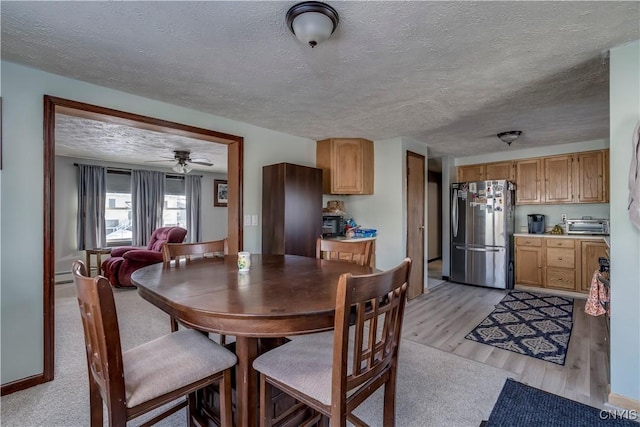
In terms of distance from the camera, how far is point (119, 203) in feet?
19.8

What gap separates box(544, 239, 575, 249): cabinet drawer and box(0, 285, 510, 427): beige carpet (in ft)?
10.2

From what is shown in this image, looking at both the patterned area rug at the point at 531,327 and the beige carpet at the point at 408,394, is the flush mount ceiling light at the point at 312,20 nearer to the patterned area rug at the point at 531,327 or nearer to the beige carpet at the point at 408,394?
the beige carpet at the point at 408,394

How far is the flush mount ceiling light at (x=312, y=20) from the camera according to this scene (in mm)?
1435

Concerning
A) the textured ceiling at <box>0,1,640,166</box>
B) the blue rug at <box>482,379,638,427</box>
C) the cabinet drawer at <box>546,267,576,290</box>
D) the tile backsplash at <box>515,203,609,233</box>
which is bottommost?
the blue rug at <box>482,379,638,427</box>

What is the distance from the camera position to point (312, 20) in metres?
1.46

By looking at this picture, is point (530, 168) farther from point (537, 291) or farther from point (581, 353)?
point (581, 353)

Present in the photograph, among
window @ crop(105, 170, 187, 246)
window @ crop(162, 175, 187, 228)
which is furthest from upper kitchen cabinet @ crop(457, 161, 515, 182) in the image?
window @ crop(105, 170, 187, 246)

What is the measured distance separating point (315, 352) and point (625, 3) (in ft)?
7.26

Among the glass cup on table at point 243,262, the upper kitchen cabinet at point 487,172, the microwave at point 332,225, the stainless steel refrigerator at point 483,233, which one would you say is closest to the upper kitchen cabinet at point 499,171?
the upper kitchen cabinet at point 487,172

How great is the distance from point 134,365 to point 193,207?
610cm

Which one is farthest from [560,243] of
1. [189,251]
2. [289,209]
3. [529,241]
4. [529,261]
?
[189,251]

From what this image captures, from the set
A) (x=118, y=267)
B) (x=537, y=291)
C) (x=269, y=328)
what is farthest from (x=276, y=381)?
(x=537, y=291)

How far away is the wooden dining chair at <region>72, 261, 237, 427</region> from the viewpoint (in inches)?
40.4

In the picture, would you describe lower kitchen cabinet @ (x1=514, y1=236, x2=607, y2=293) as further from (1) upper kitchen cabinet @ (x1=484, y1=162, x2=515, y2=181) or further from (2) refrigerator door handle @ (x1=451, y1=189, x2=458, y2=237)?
(1) upper kitchen cabinet @ (x1=484, y1=162, x2=515, y2=181)
